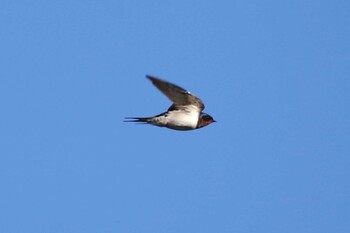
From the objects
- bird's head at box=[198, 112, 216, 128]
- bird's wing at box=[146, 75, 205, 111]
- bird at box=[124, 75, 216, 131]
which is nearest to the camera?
bird's wing at box=[146, 75, 205, 111]

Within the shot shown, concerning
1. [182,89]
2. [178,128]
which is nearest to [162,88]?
[182,89]

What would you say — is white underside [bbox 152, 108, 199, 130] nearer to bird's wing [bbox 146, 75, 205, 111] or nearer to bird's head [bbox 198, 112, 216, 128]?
bird's wing [bbox 146, 75, 205, 111]

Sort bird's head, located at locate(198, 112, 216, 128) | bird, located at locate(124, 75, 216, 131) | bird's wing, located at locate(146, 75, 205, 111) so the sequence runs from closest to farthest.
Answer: bird's wing, located at locate(146, 75, 205, 111), bird, located at locate(124, 75, 216, 131), bird's head, located at locate(198, 112, 216, 128)

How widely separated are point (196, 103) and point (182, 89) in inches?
42.0

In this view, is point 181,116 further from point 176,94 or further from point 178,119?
point 176,94

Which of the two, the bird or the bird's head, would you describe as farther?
the bird's head

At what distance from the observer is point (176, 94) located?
71.3 ft

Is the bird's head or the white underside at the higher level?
the bird's head

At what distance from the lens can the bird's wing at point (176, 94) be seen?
20766mm

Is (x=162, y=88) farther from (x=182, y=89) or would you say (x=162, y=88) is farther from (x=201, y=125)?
(x=201, y=125)

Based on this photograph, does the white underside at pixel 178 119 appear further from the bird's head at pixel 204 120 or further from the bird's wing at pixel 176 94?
the bird's head at pixel 204 120

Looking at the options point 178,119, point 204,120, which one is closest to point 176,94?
point 178,119

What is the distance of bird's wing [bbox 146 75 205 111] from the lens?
20766 millimetres

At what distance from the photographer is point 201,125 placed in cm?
2352
